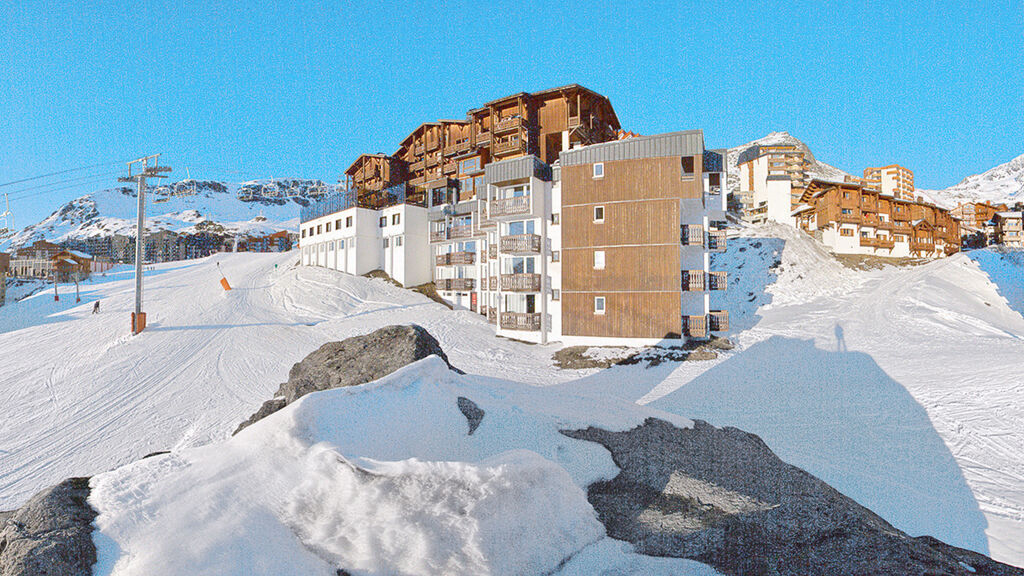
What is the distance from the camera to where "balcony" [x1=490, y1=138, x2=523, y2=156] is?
158 feet

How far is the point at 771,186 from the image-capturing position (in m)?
69.4

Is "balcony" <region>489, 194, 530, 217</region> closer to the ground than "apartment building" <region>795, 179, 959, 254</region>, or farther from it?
closer to the ground

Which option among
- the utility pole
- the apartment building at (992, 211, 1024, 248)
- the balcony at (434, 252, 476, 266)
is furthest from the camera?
the apartment building at (992, 211, 1024, 248)

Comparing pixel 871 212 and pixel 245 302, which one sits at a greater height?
pixel 871 212

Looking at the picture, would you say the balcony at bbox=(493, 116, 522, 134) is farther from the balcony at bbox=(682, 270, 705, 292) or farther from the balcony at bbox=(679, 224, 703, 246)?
the balcony at bbox=(682, 270, 705, 292)

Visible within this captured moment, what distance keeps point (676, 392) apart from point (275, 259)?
204 feet

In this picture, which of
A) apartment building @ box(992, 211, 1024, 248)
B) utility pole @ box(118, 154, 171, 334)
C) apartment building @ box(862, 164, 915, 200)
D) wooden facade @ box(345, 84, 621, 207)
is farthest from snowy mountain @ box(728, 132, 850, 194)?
utility pole @ box(118, 154, 171, 334)

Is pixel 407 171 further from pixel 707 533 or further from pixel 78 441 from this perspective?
pixel 707 533

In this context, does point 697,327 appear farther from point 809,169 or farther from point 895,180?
point 809,169

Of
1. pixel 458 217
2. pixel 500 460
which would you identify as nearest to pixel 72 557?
pixel 500 460

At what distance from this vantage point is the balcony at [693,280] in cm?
2823

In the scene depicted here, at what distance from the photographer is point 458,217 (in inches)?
1779

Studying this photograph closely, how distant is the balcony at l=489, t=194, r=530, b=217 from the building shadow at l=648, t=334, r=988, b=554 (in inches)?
644

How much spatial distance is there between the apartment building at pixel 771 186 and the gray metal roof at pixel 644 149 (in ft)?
160
